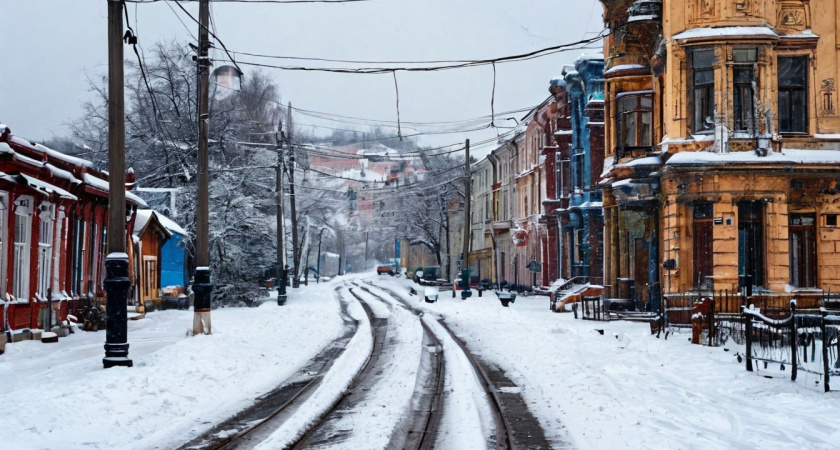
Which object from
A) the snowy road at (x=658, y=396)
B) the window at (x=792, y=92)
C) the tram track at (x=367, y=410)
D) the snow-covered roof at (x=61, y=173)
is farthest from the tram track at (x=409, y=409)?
the window at (x=792, y=92)

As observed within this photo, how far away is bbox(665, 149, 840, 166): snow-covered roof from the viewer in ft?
79.9

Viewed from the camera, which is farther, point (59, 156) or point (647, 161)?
point (647, 161)

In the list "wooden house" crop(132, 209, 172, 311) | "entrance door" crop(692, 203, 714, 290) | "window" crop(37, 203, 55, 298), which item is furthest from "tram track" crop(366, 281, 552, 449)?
"wooden house" crop(132, 209, 172, 311)

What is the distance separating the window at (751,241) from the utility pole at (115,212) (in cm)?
1786

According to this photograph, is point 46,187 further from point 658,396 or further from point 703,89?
point 703,89

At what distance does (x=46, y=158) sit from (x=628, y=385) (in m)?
16.3

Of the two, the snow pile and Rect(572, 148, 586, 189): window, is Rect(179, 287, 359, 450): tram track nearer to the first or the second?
the snow pile

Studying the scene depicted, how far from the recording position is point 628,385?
13977 millimetres

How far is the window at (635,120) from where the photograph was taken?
95.1ft

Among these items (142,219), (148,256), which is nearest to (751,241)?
(142,219)

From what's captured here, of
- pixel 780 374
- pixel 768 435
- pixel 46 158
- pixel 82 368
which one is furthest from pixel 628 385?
pixel 46 158

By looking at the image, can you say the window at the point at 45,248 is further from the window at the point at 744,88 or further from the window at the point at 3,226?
the window at the point at 744,88

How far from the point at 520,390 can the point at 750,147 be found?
14.0 meters

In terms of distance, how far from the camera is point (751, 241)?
83.3 ft
